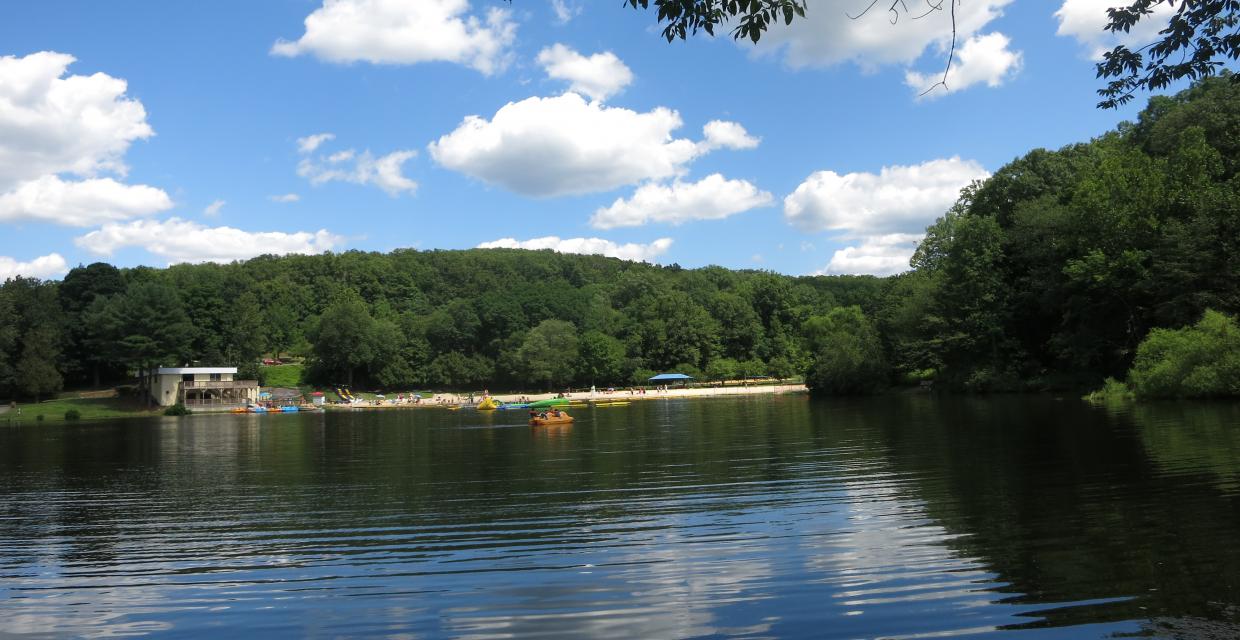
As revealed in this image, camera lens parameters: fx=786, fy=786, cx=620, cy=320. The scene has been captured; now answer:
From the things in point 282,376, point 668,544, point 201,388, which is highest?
point 282,376

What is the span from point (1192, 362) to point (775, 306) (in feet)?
262

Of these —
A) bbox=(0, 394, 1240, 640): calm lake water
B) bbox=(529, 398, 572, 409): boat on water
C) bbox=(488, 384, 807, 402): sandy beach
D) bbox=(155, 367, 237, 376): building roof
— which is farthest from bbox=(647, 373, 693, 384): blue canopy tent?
bbox=(0, 394, 1240, 640): calm lake water

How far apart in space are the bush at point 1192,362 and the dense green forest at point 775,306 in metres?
3.78

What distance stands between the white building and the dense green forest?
8.38 feet

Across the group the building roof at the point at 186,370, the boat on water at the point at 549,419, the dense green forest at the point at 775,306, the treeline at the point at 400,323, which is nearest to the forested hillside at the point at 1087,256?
the dense green forest at the point at 775,306

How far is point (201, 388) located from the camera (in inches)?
3295

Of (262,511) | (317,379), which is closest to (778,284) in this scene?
(317,379)

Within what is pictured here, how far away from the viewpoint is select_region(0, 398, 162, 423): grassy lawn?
69500mm

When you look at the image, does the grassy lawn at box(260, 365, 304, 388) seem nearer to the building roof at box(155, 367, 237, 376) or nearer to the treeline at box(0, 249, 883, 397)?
the treeline at box(0, 249, 883, 397)

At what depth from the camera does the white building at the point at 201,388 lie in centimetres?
8244

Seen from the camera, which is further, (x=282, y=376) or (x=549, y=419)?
(x=282, y=376)

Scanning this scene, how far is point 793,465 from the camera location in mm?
21188

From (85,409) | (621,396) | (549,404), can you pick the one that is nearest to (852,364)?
(621,396)

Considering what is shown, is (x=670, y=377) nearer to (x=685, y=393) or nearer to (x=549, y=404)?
(x=685, y=393)
